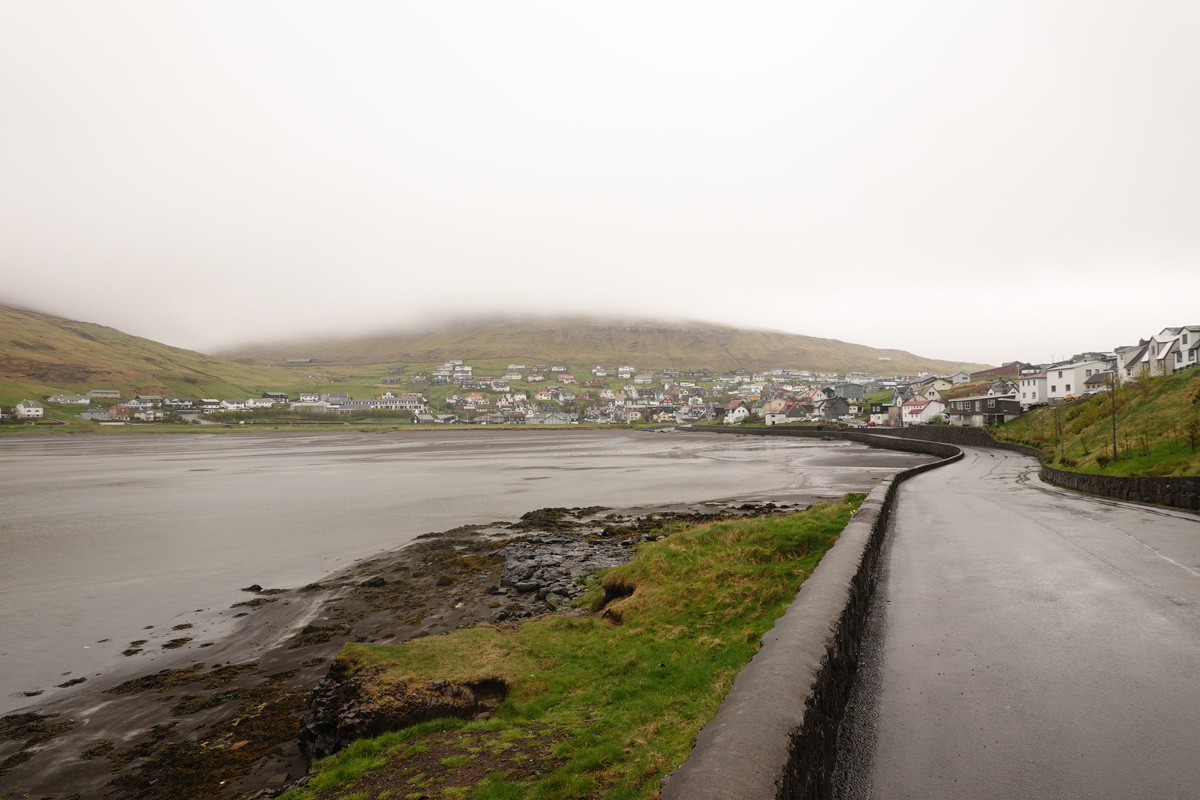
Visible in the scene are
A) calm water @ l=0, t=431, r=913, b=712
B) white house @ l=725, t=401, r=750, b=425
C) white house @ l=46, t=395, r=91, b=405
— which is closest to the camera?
calm water @ l=0, t=431, r=913, b=712

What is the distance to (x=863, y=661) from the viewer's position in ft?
23.3

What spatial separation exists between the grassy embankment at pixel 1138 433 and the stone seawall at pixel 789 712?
73.5 feet

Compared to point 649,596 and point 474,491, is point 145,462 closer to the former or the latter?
point 474,491

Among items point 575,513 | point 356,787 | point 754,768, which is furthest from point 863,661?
point 575,513

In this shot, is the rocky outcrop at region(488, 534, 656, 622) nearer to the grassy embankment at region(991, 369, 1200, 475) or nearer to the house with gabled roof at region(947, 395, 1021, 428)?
the grassy embankment at region(991, 369, 1200, 475)

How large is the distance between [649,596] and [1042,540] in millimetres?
10444

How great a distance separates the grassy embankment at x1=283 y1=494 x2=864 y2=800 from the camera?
18.4ft

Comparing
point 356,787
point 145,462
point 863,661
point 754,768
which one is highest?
point 754,768

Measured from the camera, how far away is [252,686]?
11.1 m

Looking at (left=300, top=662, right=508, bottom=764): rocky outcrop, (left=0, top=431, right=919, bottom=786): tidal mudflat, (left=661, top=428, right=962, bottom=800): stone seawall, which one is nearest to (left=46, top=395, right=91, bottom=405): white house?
(left=0, top=431, right=919, bottom=786): tidal mudflat

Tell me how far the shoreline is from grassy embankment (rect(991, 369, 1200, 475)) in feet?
73.1

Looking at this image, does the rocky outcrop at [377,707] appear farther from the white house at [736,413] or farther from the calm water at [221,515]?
the white house at [736,413]

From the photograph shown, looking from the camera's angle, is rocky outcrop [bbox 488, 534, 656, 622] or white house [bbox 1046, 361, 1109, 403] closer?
rocky outcrop [bbox 488, 534, 656, 622]

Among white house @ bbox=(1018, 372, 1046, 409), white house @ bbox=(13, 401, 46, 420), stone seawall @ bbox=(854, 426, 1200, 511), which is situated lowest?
white house @ bbox=(13, 401, 46, 420)
